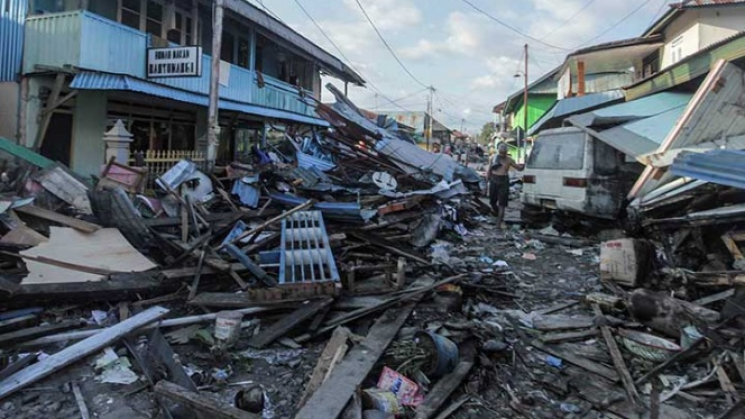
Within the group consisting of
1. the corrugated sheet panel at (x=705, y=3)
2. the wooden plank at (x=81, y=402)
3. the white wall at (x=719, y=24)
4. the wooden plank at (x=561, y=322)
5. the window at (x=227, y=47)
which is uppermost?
the corrugated sheet panel at (x=705, y=3)

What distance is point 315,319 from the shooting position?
3947 millimetres

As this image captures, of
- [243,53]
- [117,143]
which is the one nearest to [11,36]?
[117,143]

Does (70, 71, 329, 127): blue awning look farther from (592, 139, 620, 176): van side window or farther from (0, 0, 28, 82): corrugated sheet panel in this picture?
(592, 139, 620, 176): van side window

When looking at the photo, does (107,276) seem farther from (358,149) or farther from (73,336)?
(358,149)

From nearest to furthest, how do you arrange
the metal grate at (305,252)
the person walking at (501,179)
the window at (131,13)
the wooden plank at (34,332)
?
the wooden plank at (34,332), the metal grate at (305,252), the person walking at (501,179), the window at (131,13)

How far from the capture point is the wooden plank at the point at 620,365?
2961 mm

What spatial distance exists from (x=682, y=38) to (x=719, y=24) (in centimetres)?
116

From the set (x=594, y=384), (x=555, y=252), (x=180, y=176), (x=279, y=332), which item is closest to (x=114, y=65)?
(x=180, y=176)

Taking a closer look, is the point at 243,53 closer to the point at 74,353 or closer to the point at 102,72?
the point at 102,72

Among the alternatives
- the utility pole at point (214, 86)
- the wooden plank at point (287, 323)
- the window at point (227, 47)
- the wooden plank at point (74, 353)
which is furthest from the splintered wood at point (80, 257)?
the window at point (227, 47)

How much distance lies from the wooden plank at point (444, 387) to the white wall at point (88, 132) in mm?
9433

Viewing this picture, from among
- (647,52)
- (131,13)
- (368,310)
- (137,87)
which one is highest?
(647,52)

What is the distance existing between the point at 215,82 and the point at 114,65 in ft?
6.42

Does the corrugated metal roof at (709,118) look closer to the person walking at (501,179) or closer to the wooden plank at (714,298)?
the wooden plank at (714,298)
